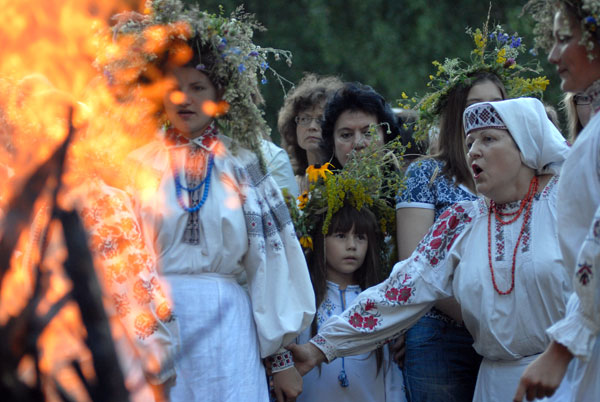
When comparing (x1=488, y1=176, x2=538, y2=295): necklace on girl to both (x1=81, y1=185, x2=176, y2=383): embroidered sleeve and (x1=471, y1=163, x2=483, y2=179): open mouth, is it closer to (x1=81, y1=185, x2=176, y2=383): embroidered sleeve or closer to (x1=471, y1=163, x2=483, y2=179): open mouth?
(x1=471, y1=163, x2=483, y2=179): open mouth

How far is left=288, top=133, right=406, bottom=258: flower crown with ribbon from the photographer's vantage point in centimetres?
475

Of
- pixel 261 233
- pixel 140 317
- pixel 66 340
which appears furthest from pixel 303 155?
pixel 66 340

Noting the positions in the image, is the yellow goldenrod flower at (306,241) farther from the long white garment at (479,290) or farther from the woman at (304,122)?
the woman at (304,122)

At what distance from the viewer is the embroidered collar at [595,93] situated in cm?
278

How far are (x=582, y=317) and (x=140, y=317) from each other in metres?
1.78

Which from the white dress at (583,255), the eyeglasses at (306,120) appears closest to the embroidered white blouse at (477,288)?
the white dress at (583,255)

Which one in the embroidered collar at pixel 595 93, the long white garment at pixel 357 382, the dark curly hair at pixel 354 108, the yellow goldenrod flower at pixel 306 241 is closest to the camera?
the embroidered collar at pixel 595 93

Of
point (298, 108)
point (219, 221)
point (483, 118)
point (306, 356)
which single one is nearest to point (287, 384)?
point (306, 356)

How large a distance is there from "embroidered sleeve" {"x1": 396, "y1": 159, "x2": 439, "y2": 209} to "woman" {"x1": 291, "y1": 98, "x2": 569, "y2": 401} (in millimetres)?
456

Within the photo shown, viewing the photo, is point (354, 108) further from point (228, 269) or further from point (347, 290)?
point (228, 269)

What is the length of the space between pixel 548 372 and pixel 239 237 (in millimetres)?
1650

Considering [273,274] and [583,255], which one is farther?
[273,274]

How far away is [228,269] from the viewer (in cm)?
391

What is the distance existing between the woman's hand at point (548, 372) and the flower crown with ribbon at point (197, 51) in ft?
6.41
